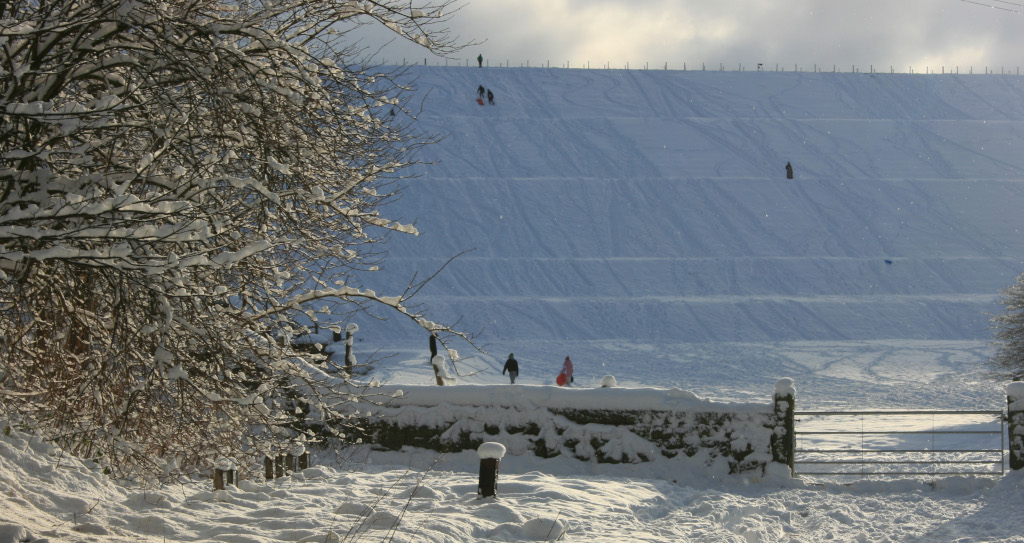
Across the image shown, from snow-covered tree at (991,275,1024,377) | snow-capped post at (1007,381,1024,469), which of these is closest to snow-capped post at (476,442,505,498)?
snow-capped post at (1007,381,1024,469)

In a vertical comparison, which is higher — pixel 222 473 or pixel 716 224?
pixel 716 224

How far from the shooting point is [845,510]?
32.5 ft

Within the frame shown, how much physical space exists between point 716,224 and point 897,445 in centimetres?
2681

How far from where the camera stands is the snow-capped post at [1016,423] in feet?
36.0

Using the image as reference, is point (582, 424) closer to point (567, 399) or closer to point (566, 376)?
point (567, 399)

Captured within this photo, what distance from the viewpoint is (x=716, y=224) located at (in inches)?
1596

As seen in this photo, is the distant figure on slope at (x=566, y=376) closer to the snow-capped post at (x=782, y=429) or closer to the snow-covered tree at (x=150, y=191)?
the snow-capped post at (x=782, y=429)

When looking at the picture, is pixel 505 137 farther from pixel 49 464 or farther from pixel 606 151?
pixel 49 464

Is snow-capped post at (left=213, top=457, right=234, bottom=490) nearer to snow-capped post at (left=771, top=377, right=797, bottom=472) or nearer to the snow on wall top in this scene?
the snow on wall top

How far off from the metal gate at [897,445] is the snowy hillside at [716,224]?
3820mm

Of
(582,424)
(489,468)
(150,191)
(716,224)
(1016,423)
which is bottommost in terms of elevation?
(489,468)

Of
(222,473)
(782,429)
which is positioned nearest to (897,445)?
(782,429)

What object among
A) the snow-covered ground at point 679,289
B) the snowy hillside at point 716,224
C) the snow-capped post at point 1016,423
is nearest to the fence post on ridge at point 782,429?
the snow-covered ground at point 679,289

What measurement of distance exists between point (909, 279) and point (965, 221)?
8.21 meters
